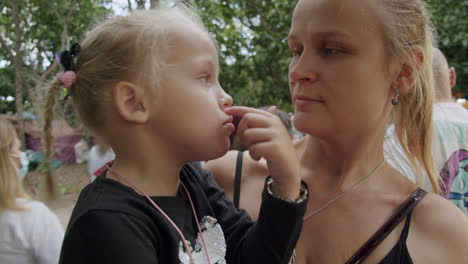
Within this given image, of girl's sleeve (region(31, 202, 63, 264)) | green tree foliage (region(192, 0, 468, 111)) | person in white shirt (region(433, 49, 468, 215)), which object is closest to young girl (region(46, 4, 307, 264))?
girl's sleeve (region(31, 202, 63, 264))

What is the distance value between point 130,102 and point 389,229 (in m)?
0.98

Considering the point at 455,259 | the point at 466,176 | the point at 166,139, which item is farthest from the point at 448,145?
the point at 166,139

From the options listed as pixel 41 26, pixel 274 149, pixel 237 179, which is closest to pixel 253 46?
pixel 41 26

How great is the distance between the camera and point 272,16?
15.2ft

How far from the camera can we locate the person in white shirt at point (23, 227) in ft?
7.29

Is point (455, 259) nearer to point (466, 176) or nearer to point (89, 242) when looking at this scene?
point (89, 242)

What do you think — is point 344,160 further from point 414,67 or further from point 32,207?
point 32,207

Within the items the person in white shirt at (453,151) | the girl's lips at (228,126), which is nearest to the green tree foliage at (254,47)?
the person in white shirt at (453,151)

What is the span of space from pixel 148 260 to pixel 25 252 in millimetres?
1563

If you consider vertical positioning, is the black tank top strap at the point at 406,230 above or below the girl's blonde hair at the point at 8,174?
above

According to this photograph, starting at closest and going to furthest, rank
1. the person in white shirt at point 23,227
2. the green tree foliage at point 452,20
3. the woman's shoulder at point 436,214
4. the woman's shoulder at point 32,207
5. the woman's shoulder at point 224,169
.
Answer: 1. the woman's shoulder at point 436,214
2. the woman's shoulder at point 224,169
3. the person in white shirt at point 23,227
4. the woman's shoulder at point 32,207
5. the green tree foliage at point 452,20

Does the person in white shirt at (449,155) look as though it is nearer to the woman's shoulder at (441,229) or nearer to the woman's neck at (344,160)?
the woman's neck at (344,160)

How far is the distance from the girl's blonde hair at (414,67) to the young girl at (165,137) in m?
0.56

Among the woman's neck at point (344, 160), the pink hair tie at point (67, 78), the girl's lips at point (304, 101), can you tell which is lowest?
the woman's neck at point (344, 160)
